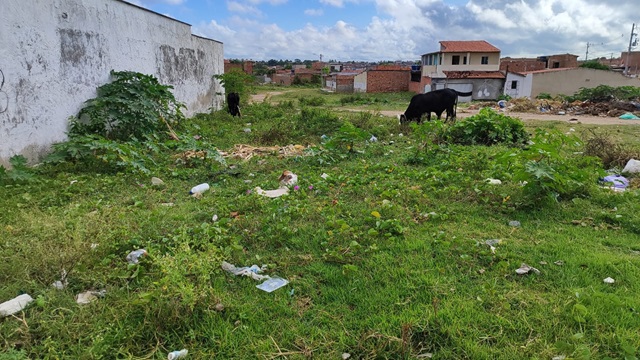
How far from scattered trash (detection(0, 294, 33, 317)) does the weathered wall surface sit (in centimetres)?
354

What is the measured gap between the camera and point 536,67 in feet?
130

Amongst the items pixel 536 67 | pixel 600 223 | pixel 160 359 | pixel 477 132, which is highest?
pixel 536 67

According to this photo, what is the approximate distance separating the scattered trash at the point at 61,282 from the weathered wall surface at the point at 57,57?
11.2 feet

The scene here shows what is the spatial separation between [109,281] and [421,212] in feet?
8.86

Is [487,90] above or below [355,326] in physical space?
above

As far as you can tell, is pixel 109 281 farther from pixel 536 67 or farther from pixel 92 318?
pixel 536 67

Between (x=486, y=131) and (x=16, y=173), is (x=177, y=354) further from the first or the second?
(x=486, y=131)

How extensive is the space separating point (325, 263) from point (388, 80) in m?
32.7

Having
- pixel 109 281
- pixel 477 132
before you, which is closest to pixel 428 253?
pixel 109 281

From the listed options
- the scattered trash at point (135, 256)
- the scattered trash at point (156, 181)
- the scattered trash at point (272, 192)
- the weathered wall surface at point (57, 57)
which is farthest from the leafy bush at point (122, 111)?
the scattered trash at point (135, 256)

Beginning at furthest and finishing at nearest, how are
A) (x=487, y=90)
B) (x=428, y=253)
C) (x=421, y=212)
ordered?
(x=487, y=90) → (x=421, y=212) → (x=428, y=253)

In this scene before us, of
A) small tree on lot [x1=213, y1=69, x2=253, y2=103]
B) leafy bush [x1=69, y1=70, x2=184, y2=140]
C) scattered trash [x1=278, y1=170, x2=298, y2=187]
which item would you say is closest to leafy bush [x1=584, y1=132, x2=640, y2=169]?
scattered trash [x1=278, y1=170, x2=298, y2=187]

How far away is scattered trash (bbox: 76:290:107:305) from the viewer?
236cm

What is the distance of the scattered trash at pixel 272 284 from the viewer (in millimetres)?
2557
